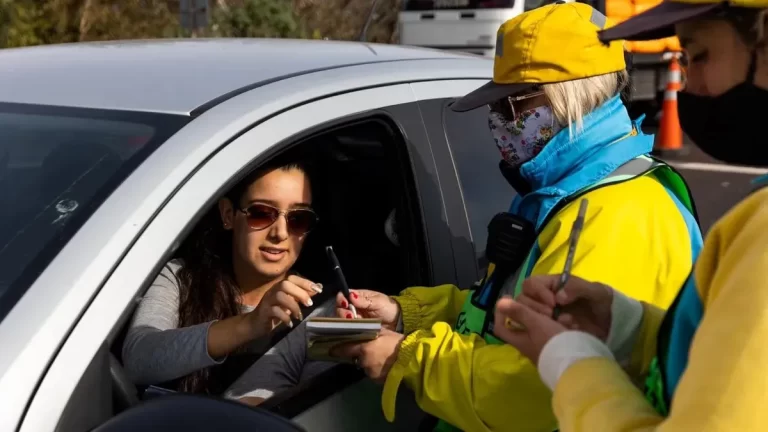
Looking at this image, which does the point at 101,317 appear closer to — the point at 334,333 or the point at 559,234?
the point at 334,333

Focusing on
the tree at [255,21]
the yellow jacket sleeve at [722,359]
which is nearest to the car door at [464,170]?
the yellow jacket sleeve at [722,359]

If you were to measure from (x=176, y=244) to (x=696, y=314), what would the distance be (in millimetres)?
882

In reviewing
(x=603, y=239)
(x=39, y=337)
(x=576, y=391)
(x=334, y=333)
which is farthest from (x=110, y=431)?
(x=603, y=239)

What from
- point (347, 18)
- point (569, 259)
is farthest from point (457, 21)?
point (569, 259)

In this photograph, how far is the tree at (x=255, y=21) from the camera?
554 inches

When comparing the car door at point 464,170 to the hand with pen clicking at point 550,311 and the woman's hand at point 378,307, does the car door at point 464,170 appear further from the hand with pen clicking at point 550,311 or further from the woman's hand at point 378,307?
the hand with pen clicking at point 550,311

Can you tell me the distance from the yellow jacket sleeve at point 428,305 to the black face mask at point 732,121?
32.1 inches

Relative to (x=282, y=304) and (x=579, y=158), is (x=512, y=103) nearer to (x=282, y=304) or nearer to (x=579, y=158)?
(x=579, y=158)

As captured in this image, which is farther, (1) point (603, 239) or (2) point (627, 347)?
(1) point (603, 239)

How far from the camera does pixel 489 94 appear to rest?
2.08 metres

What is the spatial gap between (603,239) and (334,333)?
0.54m

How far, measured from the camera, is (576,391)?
1.17m

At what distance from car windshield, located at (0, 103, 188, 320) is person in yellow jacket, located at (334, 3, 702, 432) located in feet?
1.88

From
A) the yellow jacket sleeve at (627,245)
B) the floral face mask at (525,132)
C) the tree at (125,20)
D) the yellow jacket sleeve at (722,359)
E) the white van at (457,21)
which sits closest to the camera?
the yellow jacket sleeve at (722,359)
